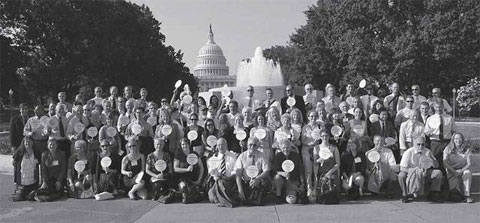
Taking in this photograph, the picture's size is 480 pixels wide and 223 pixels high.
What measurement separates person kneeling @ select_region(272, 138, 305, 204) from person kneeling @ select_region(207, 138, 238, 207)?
0.79 metres

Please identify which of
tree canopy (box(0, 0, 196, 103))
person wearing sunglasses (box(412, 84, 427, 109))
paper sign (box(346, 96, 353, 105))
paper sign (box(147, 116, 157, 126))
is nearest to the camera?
paper sign (box(147, 116, 157, 126))

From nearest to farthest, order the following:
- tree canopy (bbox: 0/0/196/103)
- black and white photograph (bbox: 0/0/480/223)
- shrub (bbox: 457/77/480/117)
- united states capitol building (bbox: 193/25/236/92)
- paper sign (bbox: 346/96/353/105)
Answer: black and white photograph (bbox: 0/0/480/223), paper sign (bbox: 346/96/353/105), shrub (bbox: 457/77/480/117), tree canopy (bbox: 0/0/196/103), united states capitol building (bbox: 193/25/236/92)

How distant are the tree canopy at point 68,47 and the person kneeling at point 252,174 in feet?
99.4

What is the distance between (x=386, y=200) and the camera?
29.0 feet

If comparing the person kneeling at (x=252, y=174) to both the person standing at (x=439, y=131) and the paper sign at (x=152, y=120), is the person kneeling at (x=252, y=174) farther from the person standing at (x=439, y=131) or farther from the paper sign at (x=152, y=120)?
the person standing at (x=439, y=131)

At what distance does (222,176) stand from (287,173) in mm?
1172

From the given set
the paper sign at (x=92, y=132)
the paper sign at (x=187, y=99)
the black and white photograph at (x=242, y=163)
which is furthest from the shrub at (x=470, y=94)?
the paper sign at (x=92, y=132)

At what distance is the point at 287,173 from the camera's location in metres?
8.71

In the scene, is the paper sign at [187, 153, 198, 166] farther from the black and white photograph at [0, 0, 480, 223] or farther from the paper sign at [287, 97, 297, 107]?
the paper sign at [287, 97, 297, 107]

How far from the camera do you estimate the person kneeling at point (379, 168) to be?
902cm

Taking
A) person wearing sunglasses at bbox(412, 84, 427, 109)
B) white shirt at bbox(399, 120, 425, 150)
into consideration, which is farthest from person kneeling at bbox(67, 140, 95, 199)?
person wearing sunglasses at bbox(412, 84, 427, 109)

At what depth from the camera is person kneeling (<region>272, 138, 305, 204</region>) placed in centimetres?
866

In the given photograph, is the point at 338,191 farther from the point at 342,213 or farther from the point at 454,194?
the point at 454,194

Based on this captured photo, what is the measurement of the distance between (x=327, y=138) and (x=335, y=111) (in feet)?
3.59
